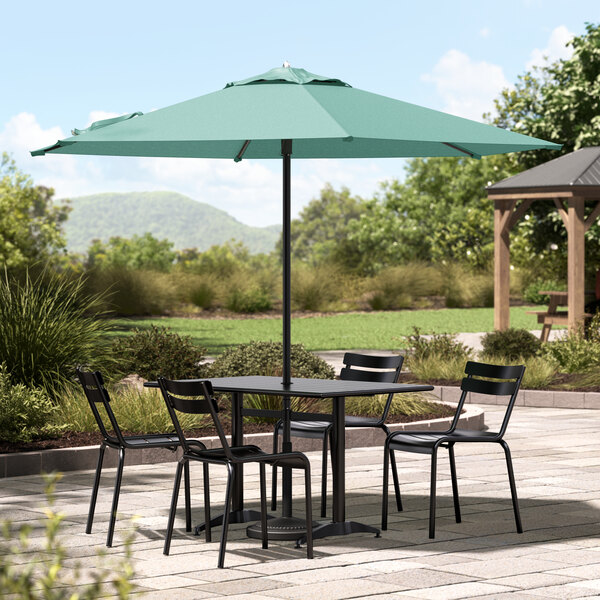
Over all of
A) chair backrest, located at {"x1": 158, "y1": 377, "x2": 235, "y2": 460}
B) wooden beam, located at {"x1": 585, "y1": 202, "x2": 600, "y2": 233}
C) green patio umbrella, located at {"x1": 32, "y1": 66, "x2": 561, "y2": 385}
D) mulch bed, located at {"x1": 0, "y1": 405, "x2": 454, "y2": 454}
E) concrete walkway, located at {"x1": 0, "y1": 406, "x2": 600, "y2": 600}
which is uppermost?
wooden beam, located at {"x1": 585, "y1": 202, "x2": 600, "y2": 233}

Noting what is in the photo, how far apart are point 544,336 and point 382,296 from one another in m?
14.1

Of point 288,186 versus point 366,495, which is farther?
point 366,495

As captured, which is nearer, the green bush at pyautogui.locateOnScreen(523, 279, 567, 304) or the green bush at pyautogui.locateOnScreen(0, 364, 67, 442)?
the green bush at pyautogui.locateOnScreen(0, 364, 67, 442)

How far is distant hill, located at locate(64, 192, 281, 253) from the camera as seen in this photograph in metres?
158

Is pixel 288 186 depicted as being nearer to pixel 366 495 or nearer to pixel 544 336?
pixel 366 495

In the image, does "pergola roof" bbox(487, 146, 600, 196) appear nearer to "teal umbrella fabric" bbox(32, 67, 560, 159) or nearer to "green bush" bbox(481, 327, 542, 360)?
"green bush" bbox(481, 327, 542, 360)

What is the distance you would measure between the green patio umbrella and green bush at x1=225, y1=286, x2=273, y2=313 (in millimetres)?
23955

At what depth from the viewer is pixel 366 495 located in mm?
7418

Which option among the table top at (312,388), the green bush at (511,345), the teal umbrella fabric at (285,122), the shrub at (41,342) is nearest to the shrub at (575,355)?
the green bush at (511,345)

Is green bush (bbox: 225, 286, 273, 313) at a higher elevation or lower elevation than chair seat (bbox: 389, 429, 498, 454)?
higher

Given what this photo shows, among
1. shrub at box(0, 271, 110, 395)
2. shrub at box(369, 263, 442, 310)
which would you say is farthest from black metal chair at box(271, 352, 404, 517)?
shrub at box(369, 263, 442, 310)

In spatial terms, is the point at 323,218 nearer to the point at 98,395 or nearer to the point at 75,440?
the point at 75,440

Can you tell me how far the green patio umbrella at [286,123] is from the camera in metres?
5.75

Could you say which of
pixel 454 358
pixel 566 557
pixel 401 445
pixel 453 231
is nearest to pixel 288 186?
pixel 401 445
